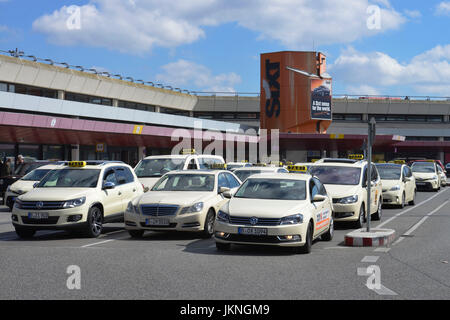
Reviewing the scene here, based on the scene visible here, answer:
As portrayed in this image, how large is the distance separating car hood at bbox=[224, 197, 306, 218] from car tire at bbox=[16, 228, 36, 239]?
454 cm

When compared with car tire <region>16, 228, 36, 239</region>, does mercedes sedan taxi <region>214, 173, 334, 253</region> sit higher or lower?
higher

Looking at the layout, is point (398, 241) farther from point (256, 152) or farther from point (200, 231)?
point (256, 152)

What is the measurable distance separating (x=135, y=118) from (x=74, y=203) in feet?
133

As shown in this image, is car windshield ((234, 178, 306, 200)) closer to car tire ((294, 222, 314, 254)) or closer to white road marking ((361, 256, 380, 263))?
car tire ((294, 222, 314, 254))

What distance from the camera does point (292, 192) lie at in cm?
1194

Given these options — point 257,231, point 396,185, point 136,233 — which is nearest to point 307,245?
point 257,231

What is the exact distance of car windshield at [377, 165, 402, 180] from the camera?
76.2 feet

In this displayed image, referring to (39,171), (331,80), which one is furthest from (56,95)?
(39,171)

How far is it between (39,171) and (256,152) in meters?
42.0

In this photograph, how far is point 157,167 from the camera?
19.9 m

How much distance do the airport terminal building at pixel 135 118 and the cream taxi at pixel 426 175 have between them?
17463mm

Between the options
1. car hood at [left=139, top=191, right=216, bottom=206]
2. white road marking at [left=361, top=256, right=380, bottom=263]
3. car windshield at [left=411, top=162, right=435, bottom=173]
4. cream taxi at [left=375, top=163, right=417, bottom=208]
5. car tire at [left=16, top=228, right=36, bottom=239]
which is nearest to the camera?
white road marking at [left=361, top=256, right=380, bottom=263]

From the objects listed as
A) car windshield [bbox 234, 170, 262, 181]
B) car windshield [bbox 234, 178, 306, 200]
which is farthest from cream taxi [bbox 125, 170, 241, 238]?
car windshield [bbox 234, 170, 262, 181]

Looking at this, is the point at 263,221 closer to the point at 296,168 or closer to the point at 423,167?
the point at 296,168
